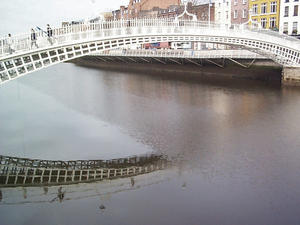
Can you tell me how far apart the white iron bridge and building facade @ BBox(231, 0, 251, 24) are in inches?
460

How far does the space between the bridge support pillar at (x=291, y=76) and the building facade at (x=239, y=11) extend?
12353 millimetres

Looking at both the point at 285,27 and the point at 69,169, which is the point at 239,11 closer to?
the point at 285,27

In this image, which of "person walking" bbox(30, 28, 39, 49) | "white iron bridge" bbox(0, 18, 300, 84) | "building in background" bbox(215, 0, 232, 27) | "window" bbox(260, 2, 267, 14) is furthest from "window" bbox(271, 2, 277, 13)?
"person walking" bbox(30, 28, 39, 49)

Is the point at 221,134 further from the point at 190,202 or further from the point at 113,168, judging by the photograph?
the point at 190,202

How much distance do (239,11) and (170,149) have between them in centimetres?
2426

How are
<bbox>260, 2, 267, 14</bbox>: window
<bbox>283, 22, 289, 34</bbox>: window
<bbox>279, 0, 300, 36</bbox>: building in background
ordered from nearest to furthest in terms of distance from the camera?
<bbox>279, 0, 300, 36</bbox>: building in background → <bbox>283, 22, 289, 34</bbox>: window → <bbox>260, 2, 267, 14</bbox>: window

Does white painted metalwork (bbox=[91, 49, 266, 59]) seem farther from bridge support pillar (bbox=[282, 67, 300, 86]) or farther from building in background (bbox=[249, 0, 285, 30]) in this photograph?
building in background (bbox=[249, 0, 285, 30])

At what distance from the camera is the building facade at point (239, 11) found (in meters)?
29.9

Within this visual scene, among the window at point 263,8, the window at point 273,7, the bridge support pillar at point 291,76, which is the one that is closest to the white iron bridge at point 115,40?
the bridge support pillar at point 291,76

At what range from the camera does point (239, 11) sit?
30.6 metres

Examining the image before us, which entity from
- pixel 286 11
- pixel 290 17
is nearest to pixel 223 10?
pixel 286 11

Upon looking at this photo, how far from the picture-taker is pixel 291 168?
7828 mm

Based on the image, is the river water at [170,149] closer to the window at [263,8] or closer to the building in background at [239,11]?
the window at [263,8]

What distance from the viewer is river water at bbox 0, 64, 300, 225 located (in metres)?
6.17
